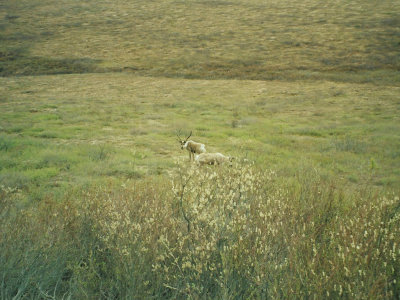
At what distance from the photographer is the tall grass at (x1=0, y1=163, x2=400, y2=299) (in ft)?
8.98

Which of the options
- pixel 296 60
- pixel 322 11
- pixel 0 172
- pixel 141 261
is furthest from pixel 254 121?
pixel 322 11

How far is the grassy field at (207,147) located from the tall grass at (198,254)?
32 mm

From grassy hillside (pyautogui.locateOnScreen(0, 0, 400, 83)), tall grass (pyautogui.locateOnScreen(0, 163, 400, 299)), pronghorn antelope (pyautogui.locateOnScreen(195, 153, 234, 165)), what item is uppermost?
tall grass (pyautogui.locateOnScreen(0, 163, 400, 299))

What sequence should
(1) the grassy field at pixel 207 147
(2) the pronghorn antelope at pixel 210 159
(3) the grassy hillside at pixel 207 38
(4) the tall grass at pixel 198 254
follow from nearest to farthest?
(4) the tall grass at pixel 198 254, (1) the grassy field at pixel 207 147, (2) the pronghorn antelope at pixel 210 159, (3) the grassy hillside at pixel 207 38

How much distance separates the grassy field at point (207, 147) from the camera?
3.08 metres

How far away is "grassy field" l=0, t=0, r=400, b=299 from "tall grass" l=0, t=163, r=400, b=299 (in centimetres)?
3

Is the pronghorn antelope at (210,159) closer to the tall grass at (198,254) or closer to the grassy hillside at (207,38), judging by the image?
the tall grass at (198,254)

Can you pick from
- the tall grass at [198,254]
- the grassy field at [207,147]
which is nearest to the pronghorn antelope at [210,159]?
the grassy field at [207,147]

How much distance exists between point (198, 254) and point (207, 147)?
25.9ft

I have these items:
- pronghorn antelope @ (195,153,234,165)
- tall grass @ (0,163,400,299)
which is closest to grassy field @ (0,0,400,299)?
tall grass @ (0,163,400,299)

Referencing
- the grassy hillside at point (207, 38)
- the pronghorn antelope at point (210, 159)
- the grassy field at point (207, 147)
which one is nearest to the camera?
the grassy field at point (207, 147)

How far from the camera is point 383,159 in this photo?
9516mm

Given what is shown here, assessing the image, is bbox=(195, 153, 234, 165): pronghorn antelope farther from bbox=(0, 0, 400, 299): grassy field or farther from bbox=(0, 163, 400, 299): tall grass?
bbox=(0, 163, 400, 299): tall grass

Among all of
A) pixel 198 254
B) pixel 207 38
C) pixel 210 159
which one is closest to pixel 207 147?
pixel 210 159
